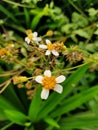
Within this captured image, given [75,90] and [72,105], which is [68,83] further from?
[75,90]

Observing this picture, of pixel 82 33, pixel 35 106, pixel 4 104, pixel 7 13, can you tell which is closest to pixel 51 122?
pixel 35 106

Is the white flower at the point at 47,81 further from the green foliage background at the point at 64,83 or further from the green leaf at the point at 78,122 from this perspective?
the green leaf at the point at 78,122

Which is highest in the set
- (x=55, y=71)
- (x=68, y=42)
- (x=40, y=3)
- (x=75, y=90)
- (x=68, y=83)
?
(x=40, y=3)

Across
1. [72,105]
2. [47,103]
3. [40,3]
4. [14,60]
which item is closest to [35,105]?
[47,103]

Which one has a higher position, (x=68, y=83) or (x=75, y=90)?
(x=75, y=90)

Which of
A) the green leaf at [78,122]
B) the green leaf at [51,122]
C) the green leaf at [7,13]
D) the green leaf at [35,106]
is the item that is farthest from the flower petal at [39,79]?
the green leaf at [7,13]

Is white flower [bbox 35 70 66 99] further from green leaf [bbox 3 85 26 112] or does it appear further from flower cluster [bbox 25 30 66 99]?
green leaf [bbox 3 85 26 112]
